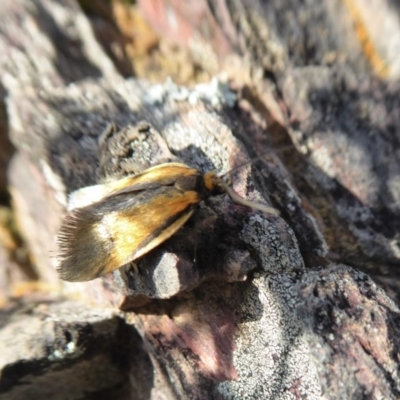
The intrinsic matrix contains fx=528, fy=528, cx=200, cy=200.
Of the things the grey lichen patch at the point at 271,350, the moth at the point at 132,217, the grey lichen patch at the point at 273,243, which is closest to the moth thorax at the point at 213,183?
the moth at the point at 132,217

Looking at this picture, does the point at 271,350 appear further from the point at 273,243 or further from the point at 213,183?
the point at 213,183

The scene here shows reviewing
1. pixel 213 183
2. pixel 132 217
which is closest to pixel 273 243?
pixel 213 183

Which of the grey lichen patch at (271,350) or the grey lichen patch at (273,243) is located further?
the grey lichen patch at (273,243)

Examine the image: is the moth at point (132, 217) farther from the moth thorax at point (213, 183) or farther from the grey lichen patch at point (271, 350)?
the grey lichen patch at point (271, 350)

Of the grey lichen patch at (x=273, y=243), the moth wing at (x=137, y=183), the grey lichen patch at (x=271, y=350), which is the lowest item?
the grey lichen patch at (x=271, y=350)

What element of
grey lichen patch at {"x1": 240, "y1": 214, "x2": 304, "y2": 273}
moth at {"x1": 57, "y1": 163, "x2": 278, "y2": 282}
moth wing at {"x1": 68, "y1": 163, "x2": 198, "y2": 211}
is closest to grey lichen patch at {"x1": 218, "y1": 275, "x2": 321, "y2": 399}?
grey lichen patch at {"x1": 240, "y1": 214, "x2": 304, "y2": 273}

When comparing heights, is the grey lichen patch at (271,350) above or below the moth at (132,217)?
below

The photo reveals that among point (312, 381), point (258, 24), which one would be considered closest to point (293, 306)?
point (312, 381)
